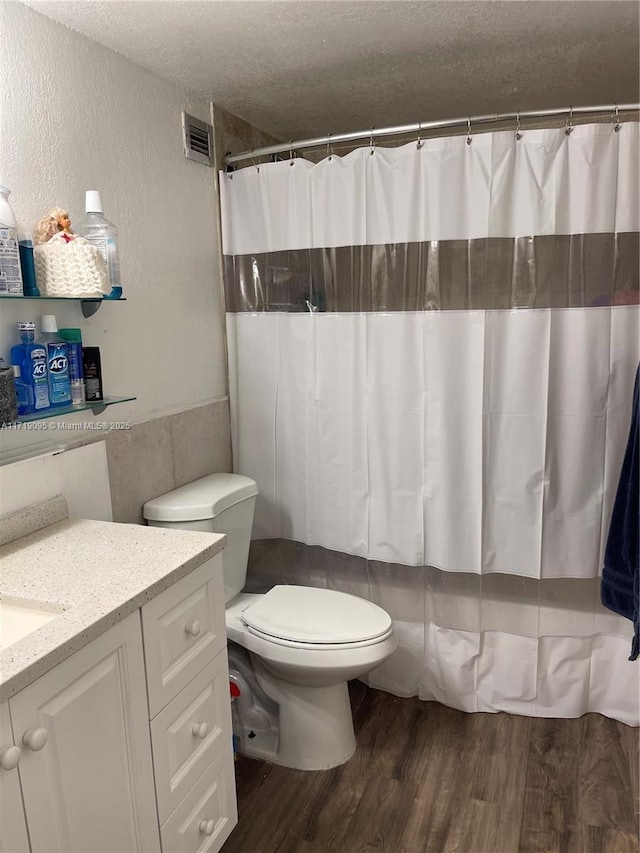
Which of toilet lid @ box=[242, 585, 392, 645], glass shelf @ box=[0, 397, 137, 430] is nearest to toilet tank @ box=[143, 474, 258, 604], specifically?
toilet lid @ box=[242, 585, 392, 645]

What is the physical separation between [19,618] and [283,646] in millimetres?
814

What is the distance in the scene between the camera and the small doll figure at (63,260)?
157 centimetres

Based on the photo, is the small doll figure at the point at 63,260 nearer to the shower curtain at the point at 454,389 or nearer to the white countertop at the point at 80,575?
the white countertop at the point at 80,575

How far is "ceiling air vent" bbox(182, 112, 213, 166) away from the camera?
2172 mm

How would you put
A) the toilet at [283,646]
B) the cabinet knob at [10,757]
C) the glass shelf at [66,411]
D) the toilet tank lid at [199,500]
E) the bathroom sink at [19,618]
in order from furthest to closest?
the toilet tank lid at [199,500] < the toilet at [283,646] < the glass shelf at [66,411] < the bathroom sink at [19,618] < the cabinet knob at [10,757]

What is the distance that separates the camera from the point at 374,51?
191 cm

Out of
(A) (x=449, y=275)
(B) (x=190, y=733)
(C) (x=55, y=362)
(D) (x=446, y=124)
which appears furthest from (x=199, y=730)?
(D) (x=446, y=124)

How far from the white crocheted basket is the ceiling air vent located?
0.75 m

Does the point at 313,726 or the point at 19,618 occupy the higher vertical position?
the point at 19,618

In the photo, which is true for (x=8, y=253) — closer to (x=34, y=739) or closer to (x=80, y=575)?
(x=80, y=575)

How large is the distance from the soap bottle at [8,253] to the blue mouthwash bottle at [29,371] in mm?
134

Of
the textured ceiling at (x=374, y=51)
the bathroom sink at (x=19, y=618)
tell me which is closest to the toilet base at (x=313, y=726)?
the bathroom sink at (x=19, y=618)

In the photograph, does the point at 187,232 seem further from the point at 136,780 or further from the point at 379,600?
the point at 136,780

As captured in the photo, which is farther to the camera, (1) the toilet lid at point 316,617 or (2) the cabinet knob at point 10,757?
(1) the toilet lid at point 316,617
